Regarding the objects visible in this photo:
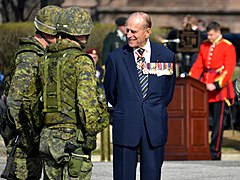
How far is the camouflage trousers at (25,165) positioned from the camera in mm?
9969

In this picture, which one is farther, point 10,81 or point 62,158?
point 10,81

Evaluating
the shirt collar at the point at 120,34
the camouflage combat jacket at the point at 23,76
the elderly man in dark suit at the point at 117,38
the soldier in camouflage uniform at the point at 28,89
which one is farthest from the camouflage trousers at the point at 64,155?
the shirt collar at the point at 120,34

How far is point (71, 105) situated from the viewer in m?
8.84

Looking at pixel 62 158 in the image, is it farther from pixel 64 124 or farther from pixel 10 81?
pixel 10 81

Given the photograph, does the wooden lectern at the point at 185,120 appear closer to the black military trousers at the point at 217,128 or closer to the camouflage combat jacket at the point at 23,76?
the black military trousers at the point at 217,128

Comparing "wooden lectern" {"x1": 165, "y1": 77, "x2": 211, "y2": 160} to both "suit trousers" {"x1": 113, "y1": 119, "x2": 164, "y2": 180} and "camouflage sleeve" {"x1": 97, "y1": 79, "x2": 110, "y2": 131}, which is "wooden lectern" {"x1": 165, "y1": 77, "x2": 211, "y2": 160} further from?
"camouflage sleeve" {"x1": 97, "y1": 79, "x2": 110, "y2": 131}

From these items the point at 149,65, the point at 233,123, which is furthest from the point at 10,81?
the point at 233,123

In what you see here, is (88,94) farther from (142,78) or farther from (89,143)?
(142,78)

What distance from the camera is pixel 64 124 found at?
886 cm

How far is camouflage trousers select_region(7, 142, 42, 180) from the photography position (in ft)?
32.7

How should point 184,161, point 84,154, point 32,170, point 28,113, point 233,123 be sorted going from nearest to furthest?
point 84,154, point 28,113, point 32,170, point 184,161, point 233,123

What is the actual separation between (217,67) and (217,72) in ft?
0.23

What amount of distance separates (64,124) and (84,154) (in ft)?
0.92

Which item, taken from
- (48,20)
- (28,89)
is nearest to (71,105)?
(28,89)
